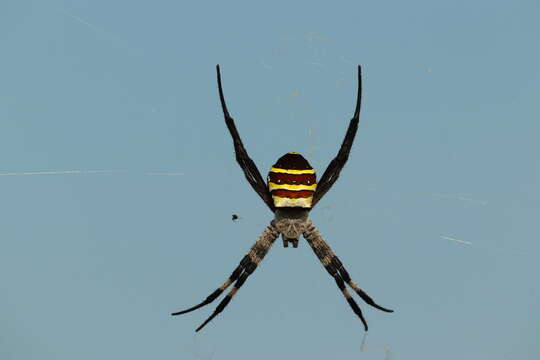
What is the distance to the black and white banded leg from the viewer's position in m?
13.7

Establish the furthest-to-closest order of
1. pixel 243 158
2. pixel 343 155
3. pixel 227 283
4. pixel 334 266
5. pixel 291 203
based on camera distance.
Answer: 1. pixel 334 266
2. pixel 227 283
3. pixel 291 203
4. pixel 343 155
5. pixel 243 158

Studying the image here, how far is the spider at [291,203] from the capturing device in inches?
511

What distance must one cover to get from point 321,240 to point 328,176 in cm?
156

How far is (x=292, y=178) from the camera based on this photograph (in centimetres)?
1298

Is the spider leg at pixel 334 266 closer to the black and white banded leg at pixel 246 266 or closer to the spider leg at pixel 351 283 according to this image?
the spider leg at pixel 351 283

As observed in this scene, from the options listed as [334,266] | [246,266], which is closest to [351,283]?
[334,266]

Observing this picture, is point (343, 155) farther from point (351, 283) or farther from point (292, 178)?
point (351, 283)

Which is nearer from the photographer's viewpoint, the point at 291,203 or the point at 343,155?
the point at 343,155

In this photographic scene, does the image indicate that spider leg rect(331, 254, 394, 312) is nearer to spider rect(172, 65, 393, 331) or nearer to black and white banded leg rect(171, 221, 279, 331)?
spider rect(172, 65, 393, 331)

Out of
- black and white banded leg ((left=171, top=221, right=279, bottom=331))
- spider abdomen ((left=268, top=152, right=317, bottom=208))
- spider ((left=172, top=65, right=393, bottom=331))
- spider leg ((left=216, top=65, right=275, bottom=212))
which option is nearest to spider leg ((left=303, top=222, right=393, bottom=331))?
spider ((left=172, top=65, right=393, bottom=331))

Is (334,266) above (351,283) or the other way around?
above

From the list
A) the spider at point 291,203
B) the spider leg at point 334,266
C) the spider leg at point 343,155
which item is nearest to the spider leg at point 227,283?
the spider at point 291,203

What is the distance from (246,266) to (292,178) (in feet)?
6.50

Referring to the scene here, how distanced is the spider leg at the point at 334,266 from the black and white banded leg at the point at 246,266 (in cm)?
62
